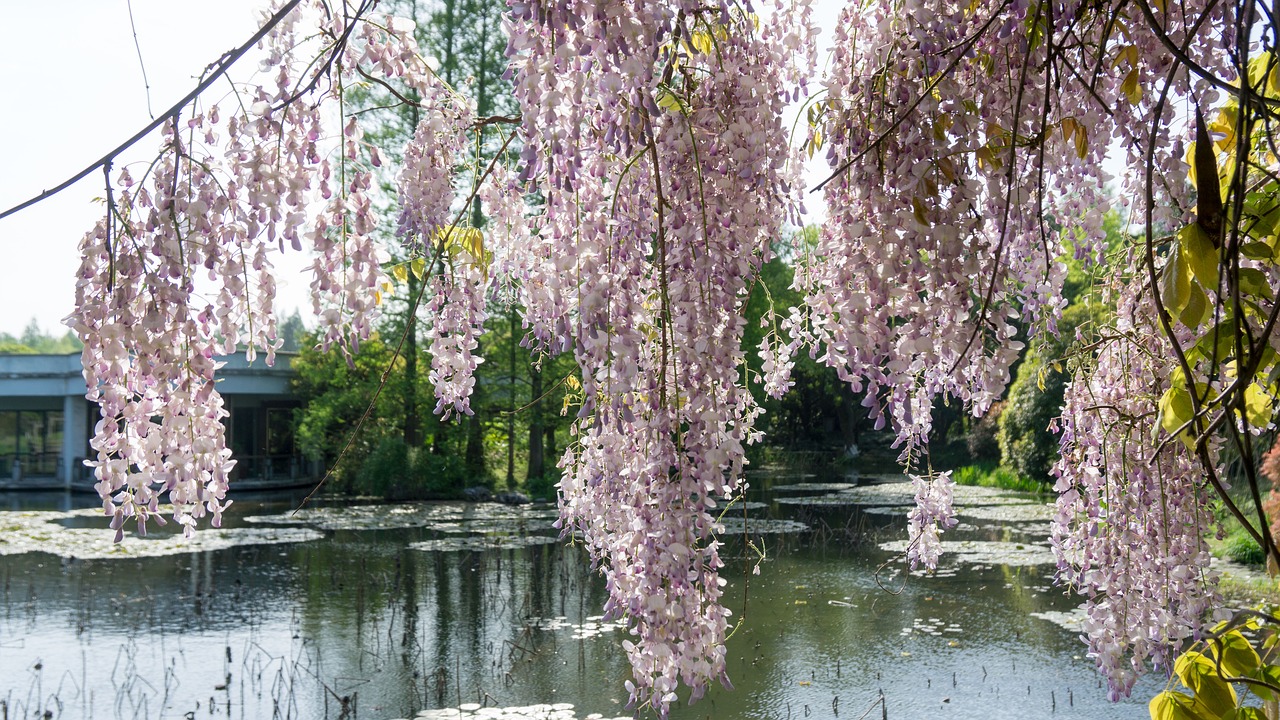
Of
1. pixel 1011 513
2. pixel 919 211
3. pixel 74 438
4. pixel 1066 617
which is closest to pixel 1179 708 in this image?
pixel 919 211

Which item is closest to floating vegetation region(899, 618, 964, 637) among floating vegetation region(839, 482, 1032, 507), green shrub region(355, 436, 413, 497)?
floating vegetation region(839, 482, 1032, 507)

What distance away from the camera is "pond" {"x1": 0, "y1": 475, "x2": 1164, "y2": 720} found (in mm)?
5559

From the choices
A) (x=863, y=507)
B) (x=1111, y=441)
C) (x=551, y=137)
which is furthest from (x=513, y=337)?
(x=551, y=137)

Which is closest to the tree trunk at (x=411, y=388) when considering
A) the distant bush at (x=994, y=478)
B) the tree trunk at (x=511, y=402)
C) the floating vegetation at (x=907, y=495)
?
the tree trunk at (x=511, y=402)

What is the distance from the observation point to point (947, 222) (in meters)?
1.39

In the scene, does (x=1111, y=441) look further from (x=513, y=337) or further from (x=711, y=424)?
(x=513, y=337)

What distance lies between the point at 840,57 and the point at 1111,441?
1.53 meters

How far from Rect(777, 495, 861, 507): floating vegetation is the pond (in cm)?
275

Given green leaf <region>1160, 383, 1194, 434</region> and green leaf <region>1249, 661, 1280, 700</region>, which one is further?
green leaf <region>1160, 383, 1194, 434</region>

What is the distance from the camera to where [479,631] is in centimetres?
709

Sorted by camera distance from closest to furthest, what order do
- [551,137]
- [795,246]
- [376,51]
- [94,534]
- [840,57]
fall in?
[551,137] < [840,57] < [376,51] < [795,246] < [94,534]

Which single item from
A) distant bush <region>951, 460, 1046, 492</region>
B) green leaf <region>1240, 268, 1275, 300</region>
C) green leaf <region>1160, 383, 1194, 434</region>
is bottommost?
distant bush <region>951, 460, 1046, 492</region>

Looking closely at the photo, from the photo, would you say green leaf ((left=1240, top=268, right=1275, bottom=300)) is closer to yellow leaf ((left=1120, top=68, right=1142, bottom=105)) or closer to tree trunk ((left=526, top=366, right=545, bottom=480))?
yellow leaf ((left=1120, top=68, right=1142, bottom=105))

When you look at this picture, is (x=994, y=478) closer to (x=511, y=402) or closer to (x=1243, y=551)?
(x=1243, y=551)
